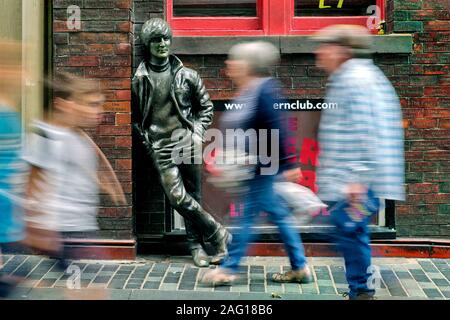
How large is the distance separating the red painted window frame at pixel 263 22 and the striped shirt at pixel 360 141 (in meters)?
2.75

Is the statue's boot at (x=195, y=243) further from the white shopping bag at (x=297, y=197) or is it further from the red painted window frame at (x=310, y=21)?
the red painted window frame at (x=310, y=21)

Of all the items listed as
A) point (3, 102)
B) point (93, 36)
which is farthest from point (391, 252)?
point (3, 102)

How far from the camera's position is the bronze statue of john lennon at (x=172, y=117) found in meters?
7.68

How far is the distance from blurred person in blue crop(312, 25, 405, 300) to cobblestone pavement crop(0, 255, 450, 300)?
104cm

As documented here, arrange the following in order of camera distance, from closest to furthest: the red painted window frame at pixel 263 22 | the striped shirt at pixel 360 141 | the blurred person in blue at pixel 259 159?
the striped shirt at pixel 360 141
the blurred person in blue at pixel 259 159
the red painted window frame at pixel 263 22

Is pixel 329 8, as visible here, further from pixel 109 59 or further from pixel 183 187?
pixel 183 187

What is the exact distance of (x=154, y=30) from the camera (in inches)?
301

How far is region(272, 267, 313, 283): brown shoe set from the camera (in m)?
6.69

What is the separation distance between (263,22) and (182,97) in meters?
1.27

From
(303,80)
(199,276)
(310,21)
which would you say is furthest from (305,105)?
(199,276)

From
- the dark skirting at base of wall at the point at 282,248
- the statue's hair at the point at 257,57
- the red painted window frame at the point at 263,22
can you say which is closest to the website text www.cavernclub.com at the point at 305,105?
the red painted window frame at the point at 263,22

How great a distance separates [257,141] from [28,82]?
281 cm

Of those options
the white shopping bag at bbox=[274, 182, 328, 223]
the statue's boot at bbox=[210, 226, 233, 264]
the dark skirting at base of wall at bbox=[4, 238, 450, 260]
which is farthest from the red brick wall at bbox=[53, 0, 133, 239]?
the white shopping bag at bbox=[274, 182, 328, 223]

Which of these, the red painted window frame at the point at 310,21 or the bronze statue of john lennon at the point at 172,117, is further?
the red painted window frame at the point at 310,21
